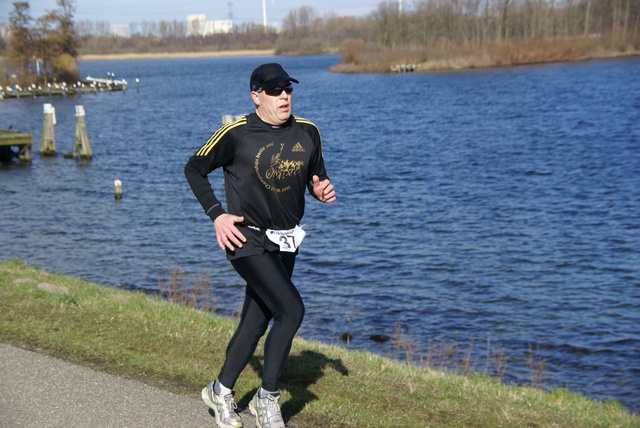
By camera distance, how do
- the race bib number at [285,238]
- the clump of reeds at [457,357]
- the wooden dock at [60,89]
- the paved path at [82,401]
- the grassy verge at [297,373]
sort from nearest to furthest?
the race bib number at [285,238] < the paved path at [82,401] < the grassy verge at [297,373] < the clump of reeds at [457,357] < the wooden dock at [60,89]

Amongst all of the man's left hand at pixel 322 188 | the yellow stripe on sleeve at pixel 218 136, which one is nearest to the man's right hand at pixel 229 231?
the yellow stripe on sleeve at pixel 218 136

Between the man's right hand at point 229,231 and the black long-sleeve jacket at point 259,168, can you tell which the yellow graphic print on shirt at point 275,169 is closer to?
the black long-sleeve jacket at point 259,168

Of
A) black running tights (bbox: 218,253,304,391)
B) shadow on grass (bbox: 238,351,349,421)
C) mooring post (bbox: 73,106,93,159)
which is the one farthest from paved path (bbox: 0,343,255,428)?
mooring post (bbox: 73,106,93,159)

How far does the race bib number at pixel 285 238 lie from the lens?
4.73 m

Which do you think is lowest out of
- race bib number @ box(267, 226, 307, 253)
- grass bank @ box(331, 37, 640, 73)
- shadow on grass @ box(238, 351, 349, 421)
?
grass bank @ box(331, 37, 640, 73)

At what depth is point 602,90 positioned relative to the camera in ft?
184

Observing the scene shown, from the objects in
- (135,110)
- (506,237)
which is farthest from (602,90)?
(506,237)

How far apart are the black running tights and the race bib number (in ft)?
0.29

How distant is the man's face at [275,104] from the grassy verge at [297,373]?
6.49 ft

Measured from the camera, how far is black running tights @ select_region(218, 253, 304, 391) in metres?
4.63

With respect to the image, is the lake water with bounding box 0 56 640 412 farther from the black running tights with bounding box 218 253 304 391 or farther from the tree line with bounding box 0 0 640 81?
the tree line with bounding box 0 0 640 81

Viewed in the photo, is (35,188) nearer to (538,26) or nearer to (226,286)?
(226,286)

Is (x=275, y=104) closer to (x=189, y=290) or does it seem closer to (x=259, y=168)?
(x=259, y=168)

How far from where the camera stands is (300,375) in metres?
6.07
